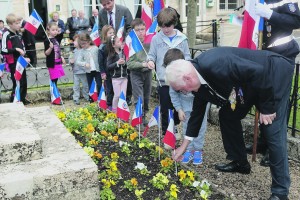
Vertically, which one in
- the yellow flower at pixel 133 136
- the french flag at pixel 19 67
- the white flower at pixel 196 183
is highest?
the french flag at pixel 19 67

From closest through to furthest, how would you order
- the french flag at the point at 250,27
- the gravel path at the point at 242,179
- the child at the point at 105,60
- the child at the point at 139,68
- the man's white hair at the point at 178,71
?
1. the man's white hair at the point at 178,71
2. the gravel path at the point at 242,179
3. the french flag at the point at 250,27
4. the child at the point at 139,68
5. the child at the point at 105,60

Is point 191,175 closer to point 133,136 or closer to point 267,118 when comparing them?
point 267,118

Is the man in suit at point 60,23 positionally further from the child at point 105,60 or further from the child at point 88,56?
the child at point 105,60

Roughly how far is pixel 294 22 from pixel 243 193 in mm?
1758

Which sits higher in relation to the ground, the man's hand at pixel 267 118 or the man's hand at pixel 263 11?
the man's hand at pixel 263 11

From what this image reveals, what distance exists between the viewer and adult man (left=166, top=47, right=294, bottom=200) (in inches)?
124

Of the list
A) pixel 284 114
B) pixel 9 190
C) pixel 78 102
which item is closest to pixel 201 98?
pixel 284 114

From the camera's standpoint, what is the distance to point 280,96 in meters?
3.33

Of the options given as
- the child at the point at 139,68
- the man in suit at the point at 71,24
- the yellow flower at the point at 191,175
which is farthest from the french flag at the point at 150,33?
the man in suit at the point at 71,24

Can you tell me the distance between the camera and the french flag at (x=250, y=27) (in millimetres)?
4345

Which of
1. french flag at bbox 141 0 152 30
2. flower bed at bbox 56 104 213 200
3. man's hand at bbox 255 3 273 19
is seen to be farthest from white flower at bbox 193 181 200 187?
french flag at bbox 141 0 152 30

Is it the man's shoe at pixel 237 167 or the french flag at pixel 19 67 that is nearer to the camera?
the man's shoe at pixel 237 167

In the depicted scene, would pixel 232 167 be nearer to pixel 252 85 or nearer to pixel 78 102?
pixel 252 85

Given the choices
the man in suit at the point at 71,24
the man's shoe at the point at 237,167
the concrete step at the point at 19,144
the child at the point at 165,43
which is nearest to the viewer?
the concrete step at the point at 19,144
